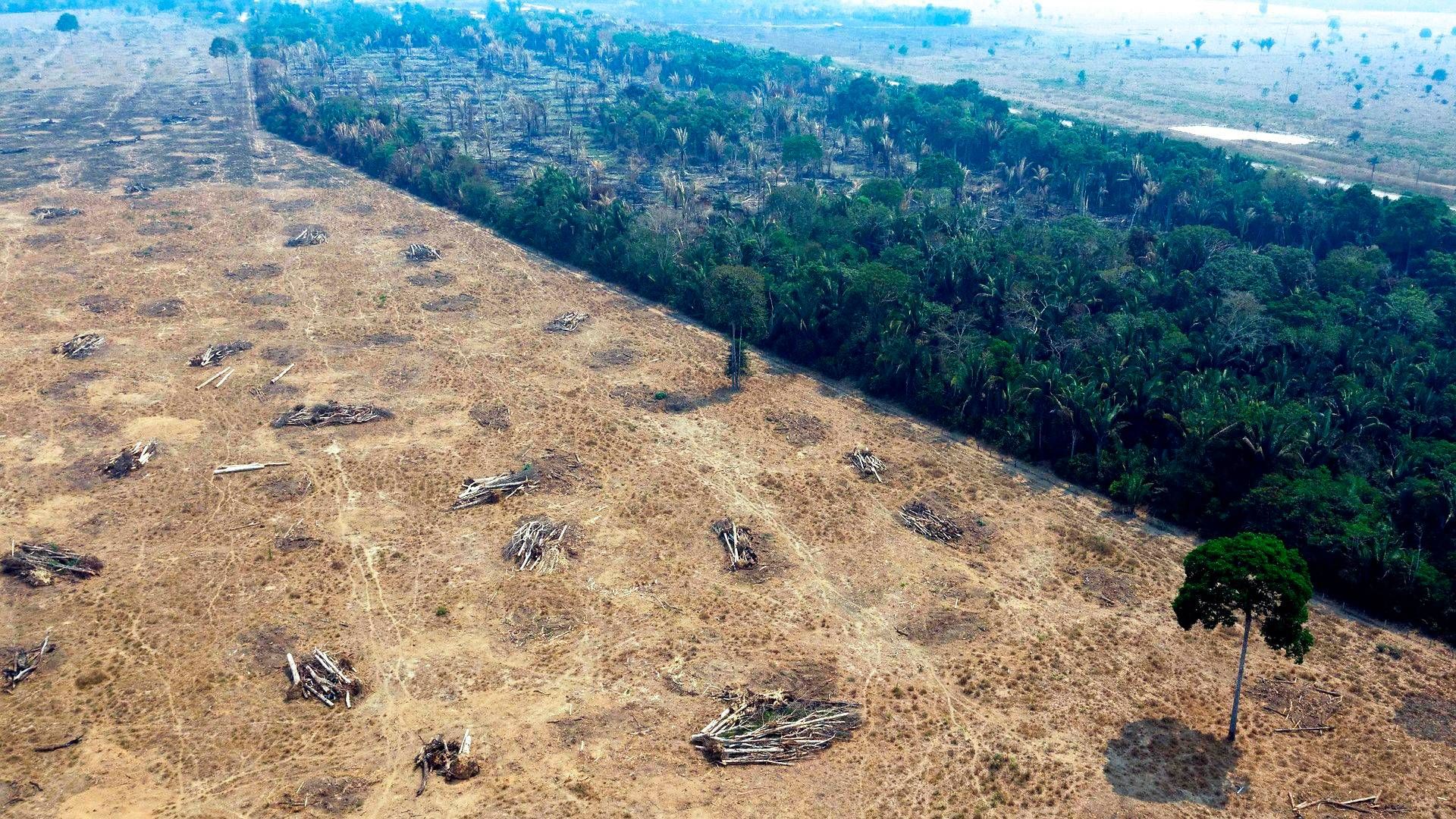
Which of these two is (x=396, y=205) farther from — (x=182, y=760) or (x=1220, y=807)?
(x=1220, y=807)

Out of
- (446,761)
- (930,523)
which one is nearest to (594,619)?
(446,761)

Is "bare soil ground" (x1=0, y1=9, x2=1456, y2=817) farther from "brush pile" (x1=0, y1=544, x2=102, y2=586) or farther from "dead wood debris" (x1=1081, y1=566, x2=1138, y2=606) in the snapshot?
"brush pile" (x1=0, y1=544, x2=102, y2=586)

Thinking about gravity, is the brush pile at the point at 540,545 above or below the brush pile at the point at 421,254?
below

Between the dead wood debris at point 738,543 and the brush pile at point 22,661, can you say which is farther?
the dead wood debris at point 738,543

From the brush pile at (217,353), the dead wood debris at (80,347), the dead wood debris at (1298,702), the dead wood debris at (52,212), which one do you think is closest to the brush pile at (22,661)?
the brush pile at (217,353)

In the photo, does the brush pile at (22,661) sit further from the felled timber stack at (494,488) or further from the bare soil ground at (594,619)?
the felled timber stack at (494,488)

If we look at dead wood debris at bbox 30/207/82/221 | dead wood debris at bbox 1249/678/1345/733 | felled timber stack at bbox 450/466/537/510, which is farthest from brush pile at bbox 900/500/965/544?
dead wood debris at bbox 30/207/82/221
